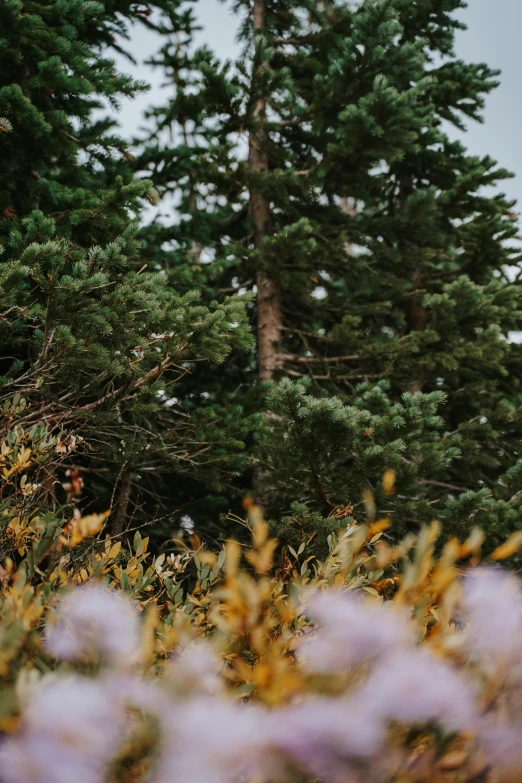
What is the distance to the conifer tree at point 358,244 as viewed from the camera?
4.32 m

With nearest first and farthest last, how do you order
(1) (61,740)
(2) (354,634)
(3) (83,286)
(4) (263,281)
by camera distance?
1. (1) (61,740)
2. (2) (354,634)
3. (3) (83,286)
4. (4) (263,281)

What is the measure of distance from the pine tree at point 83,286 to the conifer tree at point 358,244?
82 centimetres

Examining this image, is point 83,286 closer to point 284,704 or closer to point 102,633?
point 102,633

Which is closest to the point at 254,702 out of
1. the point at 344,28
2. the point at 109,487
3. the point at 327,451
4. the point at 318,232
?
the point at 327,451

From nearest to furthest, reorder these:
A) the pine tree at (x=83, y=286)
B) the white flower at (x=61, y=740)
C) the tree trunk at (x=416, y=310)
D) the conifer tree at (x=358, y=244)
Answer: the white flower at (x=61, y=740)
the pine tree at (x=83, y=286)
the conifer tree at (x=358, y=244)
the tree trunk at (x=416, y=310)

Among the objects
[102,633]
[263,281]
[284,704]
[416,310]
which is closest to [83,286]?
[102,633]

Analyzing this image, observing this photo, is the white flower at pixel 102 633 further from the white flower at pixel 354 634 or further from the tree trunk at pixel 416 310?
the tree trunk at pixel 416 310

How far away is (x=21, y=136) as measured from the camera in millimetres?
4586

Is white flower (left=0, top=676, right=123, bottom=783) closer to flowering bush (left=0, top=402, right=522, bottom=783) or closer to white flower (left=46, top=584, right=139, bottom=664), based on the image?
flowering bush (left=0, top=402, right=522, bottom=783)

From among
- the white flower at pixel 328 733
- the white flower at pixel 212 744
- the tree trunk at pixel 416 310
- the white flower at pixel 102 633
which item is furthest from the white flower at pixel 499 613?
the tree trunk at pixel 416 310

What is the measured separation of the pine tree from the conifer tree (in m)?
0.82

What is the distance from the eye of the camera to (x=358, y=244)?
267 inches

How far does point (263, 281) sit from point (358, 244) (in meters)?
1.33

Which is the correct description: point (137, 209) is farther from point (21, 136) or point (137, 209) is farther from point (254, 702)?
point (254, 702)
